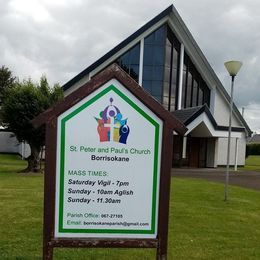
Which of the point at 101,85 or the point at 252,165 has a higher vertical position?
the point at 101,85

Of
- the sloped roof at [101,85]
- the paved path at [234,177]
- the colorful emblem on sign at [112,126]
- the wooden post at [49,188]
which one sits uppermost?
the sloped roof at [101,85]

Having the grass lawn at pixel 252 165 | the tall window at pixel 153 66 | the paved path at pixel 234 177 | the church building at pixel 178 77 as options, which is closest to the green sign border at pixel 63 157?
the paved path at pixel 234 177

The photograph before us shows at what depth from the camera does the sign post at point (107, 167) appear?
459 cm

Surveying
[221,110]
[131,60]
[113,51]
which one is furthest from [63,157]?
[221,110]

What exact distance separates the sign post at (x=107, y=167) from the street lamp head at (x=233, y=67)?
9.33 metres

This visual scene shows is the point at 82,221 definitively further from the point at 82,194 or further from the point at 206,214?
the point at 206,214

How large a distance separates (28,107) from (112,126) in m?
16.4

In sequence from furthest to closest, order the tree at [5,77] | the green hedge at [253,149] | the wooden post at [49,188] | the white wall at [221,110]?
1. the green hedge at [253,149]
2. the tree at [5,77]
3. the white wall at [221,110]
4. the wooden post at [49,188]

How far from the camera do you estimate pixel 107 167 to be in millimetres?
4648

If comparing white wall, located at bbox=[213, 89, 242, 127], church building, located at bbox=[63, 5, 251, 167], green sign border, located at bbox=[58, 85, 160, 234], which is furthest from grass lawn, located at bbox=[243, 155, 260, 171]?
green sign border, located at bbox=[58, 85, 160, 234]

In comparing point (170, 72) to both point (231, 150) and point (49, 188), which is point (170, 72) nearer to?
point (231, 150)

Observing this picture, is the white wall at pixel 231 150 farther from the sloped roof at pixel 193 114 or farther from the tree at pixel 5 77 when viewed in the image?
the tree at pixel 5 77

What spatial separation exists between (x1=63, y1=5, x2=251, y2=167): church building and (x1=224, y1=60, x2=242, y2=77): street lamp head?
20.6 metres

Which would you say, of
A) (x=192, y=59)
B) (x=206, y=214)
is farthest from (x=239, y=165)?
(x=206, y=214)
